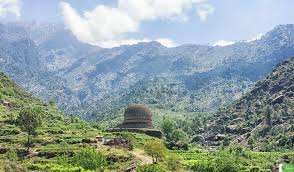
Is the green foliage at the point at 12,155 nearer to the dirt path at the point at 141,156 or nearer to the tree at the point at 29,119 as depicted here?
the tree at the point at 29,119

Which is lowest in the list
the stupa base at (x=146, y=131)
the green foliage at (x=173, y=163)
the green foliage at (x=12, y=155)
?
the green foliage at (x=173, y=163)

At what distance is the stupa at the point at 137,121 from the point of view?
162 metres

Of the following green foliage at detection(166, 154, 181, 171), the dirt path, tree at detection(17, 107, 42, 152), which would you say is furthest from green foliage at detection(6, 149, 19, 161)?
green foliage at detection(166, 154, 181, 171)

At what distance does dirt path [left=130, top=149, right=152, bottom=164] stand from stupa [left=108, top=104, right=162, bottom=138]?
38325 millimetres

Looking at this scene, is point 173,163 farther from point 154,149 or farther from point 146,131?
point 146,131

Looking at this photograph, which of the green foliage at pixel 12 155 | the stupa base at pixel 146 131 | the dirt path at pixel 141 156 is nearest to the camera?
the green foliage at pixel 12 155

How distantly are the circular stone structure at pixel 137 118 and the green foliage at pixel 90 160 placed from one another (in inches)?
2340

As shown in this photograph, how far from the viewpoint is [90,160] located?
102250 mm

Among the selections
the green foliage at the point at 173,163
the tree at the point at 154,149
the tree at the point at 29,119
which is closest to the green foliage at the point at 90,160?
the tree at the point at 154,149

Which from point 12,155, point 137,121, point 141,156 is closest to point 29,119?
point 12,155

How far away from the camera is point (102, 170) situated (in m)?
104

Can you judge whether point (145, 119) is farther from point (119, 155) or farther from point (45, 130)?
point (119, 155)

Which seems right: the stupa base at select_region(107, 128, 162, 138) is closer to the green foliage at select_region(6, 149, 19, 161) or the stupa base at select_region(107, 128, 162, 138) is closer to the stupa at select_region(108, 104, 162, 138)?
the stupa at select_region(108, 104, 162, 138)

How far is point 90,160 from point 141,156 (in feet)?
62.2
